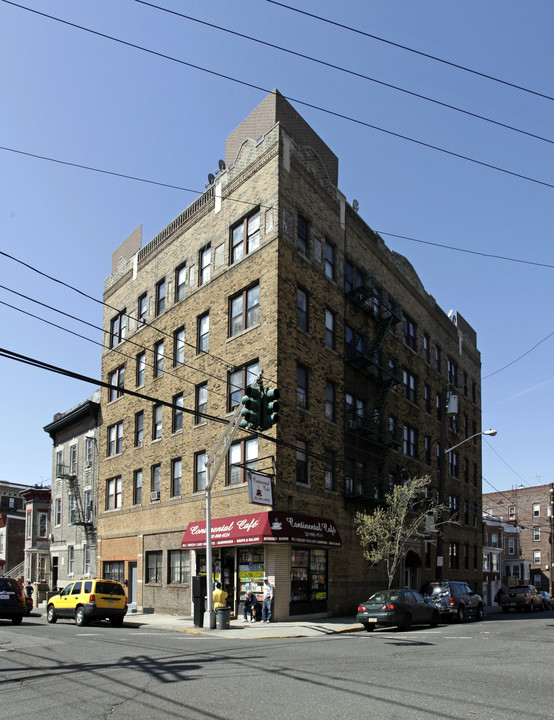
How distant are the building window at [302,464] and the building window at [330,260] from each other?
8252 mm

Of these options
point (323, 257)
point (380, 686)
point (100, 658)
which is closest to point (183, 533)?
point (323, 257)

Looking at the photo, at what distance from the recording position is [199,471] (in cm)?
2967

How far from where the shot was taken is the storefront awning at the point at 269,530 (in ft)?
77.2

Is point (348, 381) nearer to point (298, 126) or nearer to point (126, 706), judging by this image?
point (298, 126)

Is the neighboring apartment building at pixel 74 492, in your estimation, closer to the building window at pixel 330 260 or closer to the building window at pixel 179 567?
the building window at pixel 179 567

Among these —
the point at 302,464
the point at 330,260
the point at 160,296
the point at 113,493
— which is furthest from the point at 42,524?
the point at 330,260

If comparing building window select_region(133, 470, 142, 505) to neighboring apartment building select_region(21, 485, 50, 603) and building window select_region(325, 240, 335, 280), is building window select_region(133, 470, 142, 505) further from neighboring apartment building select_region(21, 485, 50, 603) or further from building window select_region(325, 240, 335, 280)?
neighboring apartment building select_region(21, 485, 50, 603)

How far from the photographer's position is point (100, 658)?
12797 mm

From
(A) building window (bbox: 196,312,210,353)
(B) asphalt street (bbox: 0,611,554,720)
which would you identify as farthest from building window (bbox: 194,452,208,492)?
(B) asphalt street (bbox: 0,611,554,720)

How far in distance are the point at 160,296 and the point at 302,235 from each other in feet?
32.6

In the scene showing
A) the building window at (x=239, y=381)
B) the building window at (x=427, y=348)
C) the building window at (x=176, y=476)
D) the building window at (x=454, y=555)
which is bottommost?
the building window at (x=454, y=555)

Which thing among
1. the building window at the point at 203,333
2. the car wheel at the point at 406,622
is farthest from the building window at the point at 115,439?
the car wheel at the point at 406,622

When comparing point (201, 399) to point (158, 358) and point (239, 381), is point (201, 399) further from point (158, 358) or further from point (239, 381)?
point (158, 358)

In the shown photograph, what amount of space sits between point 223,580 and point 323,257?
14464 mm
